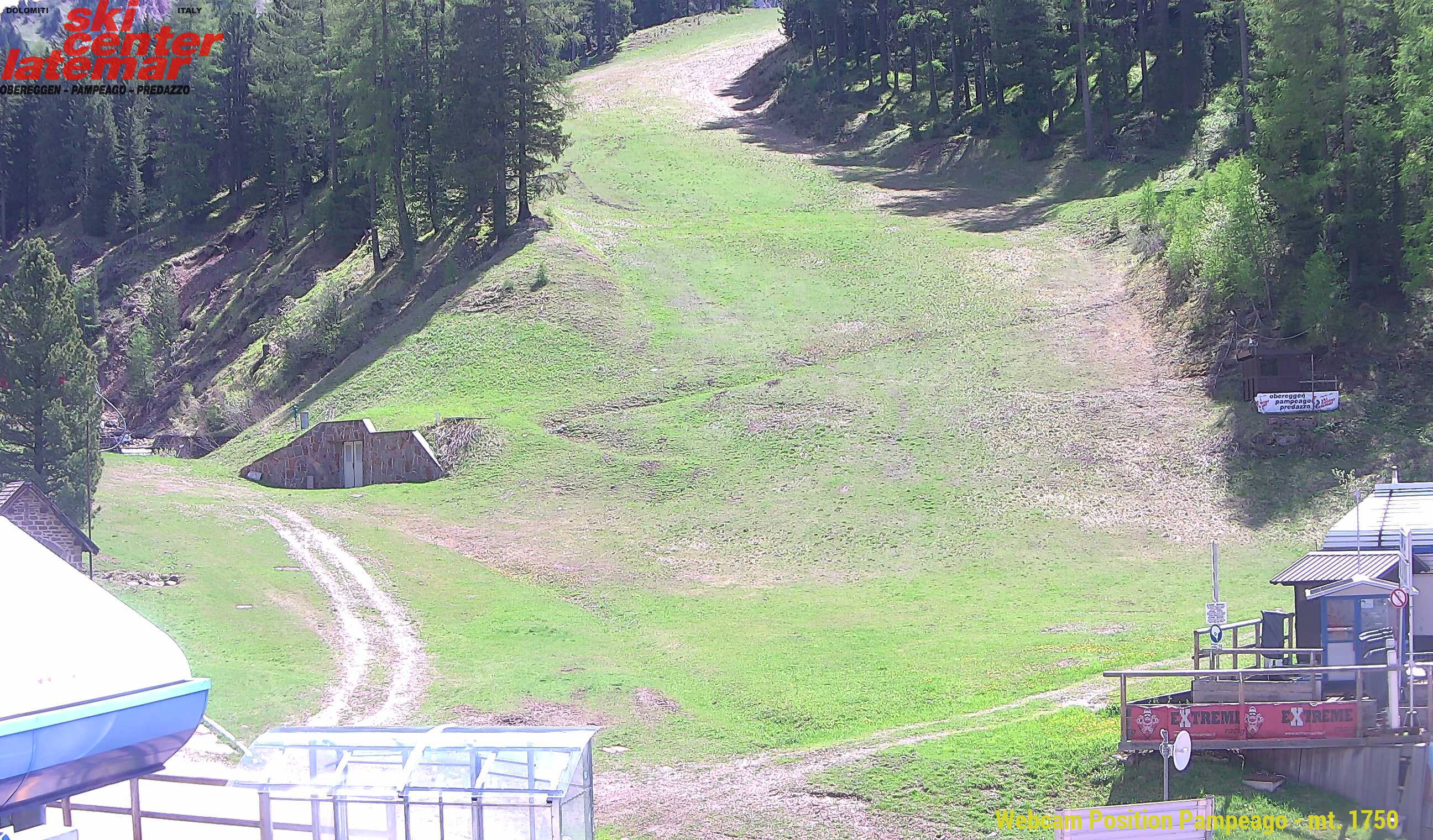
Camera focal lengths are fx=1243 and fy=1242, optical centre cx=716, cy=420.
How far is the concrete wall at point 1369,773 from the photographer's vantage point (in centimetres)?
1642

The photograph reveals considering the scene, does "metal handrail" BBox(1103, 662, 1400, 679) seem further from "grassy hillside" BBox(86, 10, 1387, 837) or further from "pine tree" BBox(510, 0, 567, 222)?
"pine tree" BBox(510, 0, 567, 222)

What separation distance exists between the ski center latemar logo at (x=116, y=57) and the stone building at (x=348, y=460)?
5242cm

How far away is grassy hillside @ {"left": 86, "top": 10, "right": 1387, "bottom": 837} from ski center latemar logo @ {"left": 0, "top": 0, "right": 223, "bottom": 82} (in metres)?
A: 38.8

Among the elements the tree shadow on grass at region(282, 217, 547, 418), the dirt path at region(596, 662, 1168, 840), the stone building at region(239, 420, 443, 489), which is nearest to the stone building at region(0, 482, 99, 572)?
the dirt path at region(596, 662, 1168, 840)

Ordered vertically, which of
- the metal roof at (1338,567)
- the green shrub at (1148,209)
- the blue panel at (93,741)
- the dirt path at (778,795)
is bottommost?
the dirt path at (778,795)

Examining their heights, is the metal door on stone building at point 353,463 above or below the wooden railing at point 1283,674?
below

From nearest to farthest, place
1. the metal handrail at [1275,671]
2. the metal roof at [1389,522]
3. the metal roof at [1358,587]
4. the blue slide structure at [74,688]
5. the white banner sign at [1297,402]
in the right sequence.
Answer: the blue slide structure at [74,688]
the metal handrail at [1275,671]
the metal roof at [1358,587]
the metal roof at [1389,522]
the white banner sign at [1297,402]

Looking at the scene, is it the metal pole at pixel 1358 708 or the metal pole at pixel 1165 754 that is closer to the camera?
the metal pole at pixel 1165 754

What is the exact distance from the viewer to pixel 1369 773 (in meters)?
17.1

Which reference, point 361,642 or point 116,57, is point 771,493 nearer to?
point 361,642

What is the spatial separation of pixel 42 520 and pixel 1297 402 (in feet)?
123

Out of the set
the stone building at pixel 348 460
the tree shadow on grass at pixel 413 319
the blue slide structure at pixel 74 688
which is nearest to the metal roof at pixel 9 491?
the blue slide structure at pixel 74 688

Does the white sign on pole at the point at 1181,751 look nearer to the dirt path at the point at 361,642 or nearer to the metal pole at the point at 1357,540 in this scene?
the metal pole at the point at 1357,540

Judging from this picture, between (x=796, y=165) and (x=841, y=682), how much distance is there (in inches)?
2531
